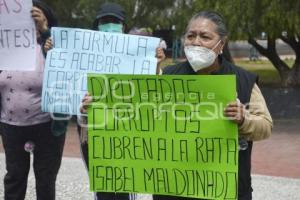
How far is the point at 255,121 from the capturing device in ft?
8.15

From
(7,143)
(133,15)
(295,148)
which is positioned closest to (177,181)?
(7,143)

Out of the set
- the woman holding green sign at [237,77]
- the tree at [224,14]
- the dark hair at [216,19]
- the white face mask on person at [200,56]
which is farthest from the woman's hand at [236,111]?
the tree at [224,14]

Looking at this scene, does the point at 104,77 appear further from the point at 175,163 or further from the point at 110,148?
the point at 175,163

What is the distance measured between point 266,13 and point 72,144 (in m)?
4.91

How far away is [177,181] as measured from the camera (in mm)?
2699

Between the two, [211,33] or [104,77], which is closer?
[211,33]

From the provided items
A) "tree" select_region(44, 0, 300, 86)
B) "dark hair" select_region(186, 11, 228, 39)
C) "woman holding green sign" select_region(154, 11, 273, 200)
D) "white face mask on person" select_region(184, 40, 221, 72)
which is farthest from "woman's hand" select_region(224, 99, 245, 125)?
"tree" select_region(44, 0, 300, 86)

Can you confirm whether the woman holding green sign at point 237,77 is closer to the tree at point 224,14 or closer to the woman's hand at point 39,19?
the woman's hand at point 39,19

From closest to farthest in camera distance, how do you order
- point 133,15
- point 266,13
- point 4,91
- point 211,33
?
point 211,33, point 4,91, point 266,13, point 133,15

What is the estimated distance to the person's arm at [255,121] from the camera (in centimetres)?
248

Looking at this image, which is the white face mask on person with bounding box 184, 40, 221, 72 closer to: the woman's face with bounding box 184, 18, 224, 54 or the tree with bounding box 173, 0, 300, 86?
the woman's face with bounding box 184, 18, 224, 54

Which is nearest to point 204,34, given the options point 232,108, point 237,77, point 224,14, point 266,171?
point 237,77

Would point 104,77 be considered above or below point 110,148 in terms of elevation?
above

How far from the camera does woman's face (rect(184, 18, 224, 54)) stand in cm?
255
